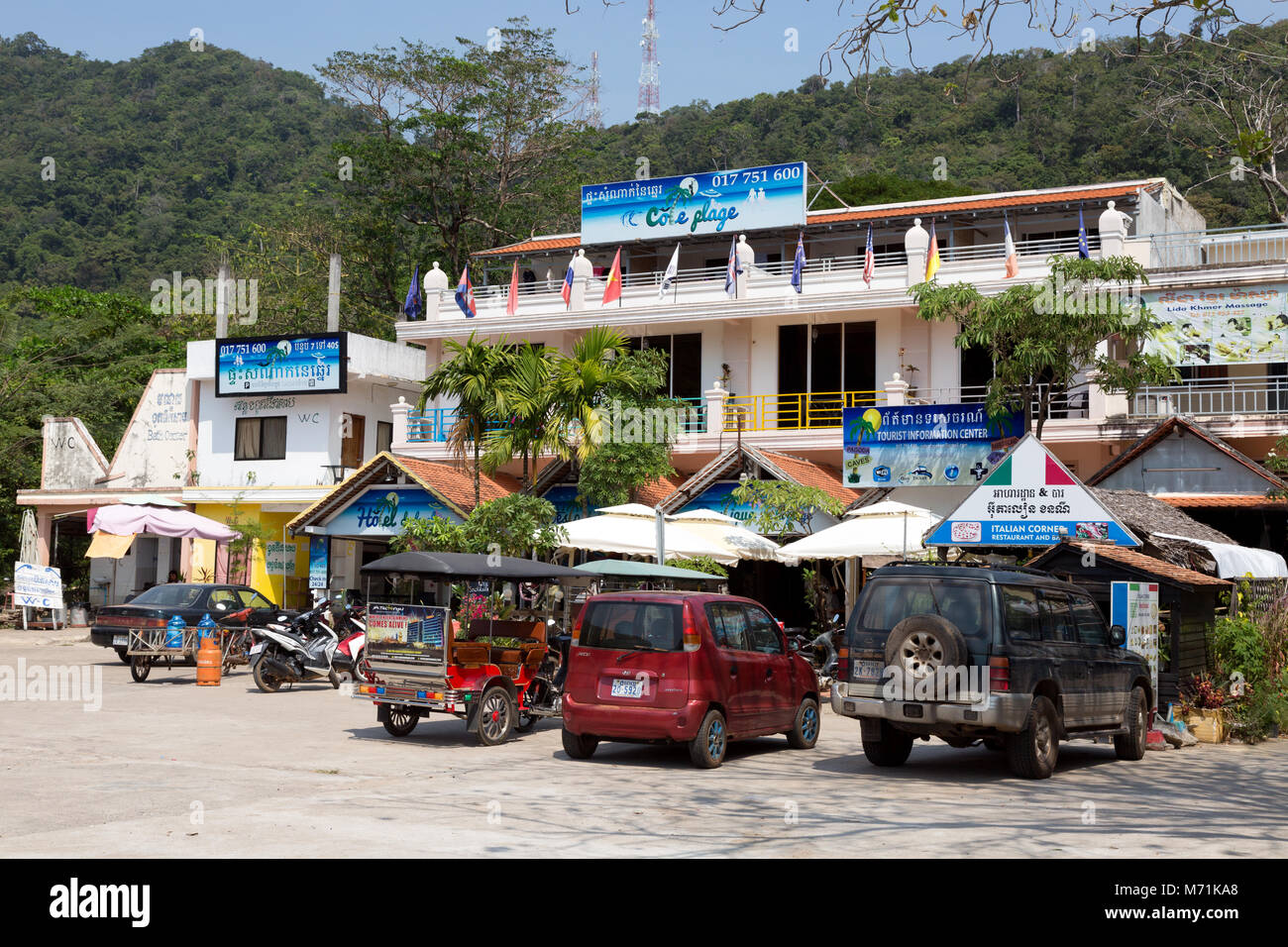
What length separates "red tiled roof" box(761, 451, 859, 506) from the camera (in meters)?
26.2

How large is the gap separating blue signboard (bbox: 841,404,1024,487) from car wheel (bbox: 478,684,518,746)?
13936 millimetres

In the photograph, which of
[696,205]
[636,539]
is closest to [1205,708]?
[636,539]

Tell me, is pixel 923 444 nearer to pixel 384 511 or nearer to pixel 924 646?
pixel 384 511

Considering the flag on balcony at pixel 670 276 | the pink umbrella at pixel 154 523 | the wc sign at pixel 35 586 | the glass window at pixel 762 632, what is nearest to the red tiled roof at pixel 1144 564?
the glass window at pixel 762 632

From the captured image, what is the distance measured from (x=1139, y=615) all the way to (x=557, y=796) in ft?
26.0

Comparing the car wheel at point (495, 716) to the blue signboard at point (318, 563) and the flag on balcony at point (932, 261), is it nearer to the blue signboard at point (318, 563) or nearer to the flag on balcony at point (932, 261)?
the blue signboard at point (318, 563)

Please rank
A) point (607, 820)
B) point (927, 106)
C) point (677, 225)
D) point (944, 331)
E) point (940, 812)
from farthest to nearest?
point (927, 106)
point (677, 225)
point (944, 331)
point (940, 812)
point (607, 820)

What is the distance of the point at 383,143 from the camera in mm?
47844

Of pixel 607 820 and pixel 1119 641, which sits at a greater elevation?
pixel 1119 641

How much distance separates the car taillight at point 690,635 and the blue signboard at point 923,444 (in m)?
14.3

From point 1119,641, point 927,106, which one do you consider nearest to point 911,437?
point 1119,641

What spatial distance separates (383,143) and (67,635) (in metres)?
22.7

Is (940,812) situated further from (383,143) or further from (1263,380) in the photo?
(383,143)

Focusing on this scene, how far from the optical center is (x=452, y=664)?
48.3 feet
